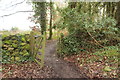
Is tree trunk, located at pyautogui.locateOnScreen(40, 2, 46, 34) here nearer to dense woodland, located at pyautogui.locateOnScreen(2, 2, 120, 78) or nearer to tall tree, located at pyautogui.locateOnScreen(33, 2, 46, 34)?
tall tree, located at pyautogui.locateOnScreen(33, 2, 46, 34)

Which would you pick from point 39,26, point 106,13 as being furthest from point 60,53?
point 39,26

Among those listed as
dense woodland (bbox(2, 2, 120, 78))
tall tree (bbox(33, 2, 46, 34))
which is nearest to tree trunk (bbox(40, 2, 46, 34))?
tall tree (bbox(33, 2, 46, 34))

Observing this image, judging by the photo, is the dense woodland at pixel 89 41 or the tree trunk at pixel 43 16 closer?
the dense woodland at pixel 89 41

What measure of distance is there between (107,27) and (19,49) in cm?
556

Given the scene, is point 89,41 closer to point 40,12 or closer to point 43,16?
point 43,16

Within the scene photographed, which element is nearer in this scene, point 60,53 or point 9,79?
point 9,79

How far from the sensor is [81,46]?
6.83m

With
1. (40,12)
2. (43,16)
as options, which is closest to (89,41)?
(43,16)

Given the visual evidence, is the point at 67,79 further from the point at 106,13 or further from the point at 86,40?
the point at 106,13

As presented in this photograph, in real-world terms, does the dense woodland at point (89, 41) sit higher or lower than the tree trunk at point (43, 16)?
lower

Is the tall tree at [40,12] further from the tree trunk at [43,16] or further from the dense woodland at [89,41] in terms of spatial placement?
the dense woodland at [89,41]

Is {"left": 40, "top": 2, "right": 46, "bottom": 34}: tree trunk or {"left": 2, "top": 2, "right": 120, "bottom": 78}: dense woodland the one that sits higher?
{"left": 40, "top": 2, "right": 46, "bottom": 34}: tree trunk

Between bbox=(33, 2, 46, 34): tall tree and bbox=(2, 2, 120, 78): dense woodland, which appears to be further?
bbox=(33, 2, 46, 34): tall tree

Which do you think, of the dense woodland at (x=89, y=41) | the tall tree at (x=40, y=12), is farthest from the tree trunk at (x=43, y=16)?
the dense woodland at (x=89, y=41)
